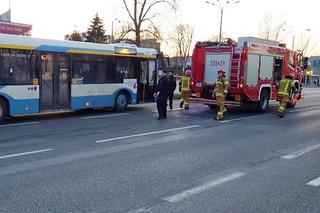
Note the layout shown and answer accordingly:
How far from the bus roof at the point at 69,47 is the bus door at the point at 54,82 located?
29 cm

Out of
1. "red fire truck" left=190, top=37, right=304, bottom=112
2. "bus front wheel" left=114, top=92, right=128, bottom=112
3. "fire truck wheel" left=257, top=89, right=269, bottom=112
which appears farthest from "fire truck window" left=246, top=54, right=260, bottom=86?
"bus front wheel" left=114, top=92, right=128, bottom=112

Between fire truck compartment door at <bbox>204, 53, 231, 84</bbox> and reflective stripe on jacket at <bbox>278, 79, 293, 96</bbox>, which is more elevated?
fire truck compartment door at <bbox>204, 53, 231, 84</bbox>

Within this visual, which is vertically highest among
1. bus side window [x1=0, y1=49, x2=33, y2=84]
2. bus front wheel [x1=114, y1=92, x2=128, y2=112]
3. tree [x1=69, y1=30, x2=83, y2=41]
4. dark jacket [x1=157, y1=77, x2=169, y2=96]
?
tree [x1=69, y1=30, x2=83, y2=41]

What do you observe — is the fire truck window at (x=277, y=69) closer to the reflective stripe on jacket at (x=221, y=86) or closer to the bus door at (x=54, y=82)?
the reflective stripe on jacket at (x=221, y=86)

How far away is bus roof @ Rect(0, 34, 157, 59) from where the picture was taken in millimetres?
12828

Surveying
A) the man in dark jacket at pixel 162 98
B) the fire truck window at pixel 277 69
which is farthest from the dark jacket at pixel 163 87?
the fire truck window at pixel 277 69

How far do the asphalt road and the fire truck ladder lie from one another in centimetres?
391

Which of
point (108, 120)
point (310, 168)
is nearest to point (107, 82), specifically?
point (108, 120)

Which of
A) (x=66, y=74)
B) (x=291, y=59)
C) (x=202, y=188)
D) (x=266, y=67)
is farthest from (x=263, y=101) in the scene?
(x=202, y=188)

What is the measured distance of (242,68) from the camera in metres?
16.5

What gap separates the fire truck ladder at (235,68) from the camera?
16656 millimetres

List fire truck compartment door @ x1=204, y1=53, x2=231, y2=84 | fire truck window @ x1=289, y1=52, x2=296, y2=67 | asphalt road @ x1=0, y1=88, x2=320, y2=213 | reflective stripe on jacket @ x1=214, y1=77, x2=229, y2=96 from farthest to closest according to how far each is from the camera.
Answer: fire truck window @ x1=289, y1=52, x2=296, y2=67 → fire truck compartment door @ x1=204, y1=53, x2=231, y2=84 → reflective stripe on jacket @ x1=214, y1=77, x2=229, y2=96 → asphalt road @ x1=0, y1=88, x2=320, y2=213

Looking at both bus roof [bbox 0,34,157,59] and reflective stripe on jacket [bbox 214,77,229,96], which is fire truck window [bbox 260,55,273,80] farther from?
bus roof [bbox 0,34,157,59]

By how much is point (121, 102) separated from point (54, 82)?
3.42 metres
